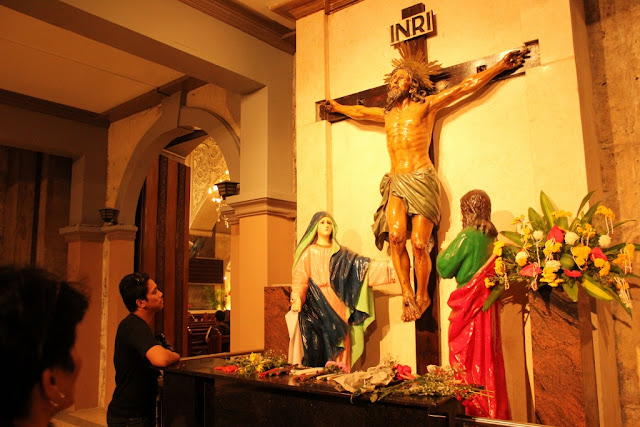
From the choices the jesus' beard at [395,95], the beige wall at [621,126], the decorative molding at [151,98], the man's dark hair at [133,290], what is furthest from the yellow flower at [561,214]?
the decorative molding at [151,98]

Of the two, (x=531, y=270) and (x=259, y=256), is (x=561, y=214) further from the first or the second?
(x=259, y=256)

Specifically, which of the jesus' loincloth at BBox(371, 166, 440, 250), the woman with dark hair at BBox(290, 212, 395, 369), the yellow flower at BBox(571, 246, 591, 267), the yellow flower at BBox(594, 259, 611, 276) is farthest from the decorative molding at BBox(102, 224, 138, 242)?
the yellow flower at BBox(594, 259, 611, 276)

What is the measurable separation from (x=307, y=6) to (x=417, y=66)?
5.43 ft

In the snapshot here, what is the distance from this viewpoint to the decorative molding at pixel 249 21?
5875mm

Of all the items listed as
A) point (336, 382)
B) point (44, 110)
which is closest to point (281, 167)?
→ point (336, 382)

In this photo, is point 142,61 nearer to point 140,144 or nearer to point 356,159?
point 140,144

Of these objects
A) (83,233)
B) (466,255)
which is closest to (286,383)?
(466,255)

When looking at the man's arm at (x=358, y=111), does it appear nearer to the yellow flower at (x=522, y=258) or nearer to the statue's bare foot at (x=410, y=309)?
the statue's bare foot at (x=410, y=309)

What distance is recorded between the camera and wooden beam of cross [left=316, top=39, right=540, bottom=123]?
4.35 meters

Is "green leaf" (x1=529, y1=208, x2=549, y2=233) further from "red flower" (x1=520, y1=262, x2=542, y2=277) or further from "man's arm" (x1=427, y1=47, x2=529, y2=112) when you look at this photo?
"man's arm" (x1=427, y1=47, x2=529, y2=112)

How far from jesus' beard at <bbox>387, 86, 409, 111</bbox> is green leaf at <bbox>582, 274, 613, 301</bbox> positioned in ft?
6.80

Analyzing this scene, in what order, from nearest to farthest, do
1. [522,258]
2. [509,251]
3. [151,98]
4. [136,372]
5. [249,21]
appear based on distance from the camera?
[136,372] → [522,258] → [509,251] → [249,21] → [151,98]

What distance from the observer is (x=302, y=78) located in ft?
18.8

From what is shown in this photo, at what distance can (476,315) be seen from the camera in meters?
3.84
